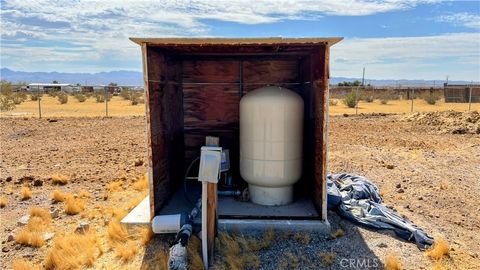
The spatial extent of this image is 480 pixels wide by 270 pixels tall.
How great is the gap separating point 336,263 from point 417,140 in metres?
9.62

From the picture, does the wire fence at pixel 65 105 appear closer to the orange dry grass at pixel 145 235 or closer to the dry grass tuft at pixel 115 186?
the dry grass tuft at pixel 115 186

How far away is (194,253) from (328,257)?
149 cm

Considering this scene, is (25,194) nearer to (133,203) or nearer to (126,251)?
(133,203)

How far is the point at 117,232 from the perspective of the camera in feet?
17.1

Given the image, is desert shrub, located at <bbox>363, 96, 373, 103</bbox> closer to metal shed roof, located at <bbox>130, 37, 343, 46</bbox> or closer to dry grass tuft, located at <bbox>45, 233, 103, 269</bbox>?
metal shed roof, located at <bbox>130, 37, 343, 46</bbox>

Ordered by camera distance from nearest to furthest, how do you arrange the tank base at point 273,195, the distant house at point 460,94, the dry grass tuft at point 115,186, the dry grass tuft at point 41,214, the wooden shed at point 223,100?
the wooden shed at point 223,100
the tank base at point 273,195
the dry grass tuft at point 41,214
the dry grass tuft at point 115,186
the distant house at point 460,94

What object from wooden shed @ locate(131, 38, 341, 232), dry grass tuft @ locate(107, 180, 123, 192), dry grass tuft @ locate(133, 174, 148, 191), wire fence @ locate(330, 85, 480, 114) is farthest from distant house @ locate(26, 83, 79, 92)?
wire fence @ locate(330, 85, 480, 114)

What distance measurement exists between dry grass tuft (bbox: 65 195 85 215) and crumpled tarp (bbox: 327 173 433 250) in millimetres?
3867

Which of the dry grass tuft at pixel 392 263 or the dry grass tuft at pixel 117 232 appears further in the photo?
the dry grass tuft at pixel 117 232

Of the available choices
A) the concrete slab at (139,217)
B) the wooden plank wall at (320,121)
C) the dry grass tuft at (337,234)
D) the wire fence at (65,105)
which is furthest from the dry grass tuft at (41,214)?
the wire fence at (65,105)

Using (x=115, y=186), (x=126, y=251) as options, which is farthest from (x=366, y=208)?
(x=115, y=186)

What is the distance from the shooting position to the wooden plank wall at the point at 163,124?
198 inches

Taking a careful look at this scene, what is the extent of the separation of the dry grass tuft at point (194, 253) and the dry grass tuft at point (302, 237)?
45.9 inches

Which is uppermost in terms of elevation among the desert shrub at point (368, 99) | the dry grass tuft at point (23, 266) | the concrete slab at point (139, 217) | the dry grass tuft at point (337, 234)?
the desert shrub at point (368, 99)
